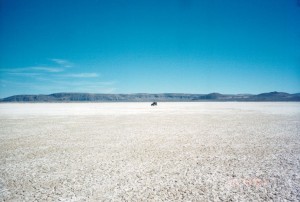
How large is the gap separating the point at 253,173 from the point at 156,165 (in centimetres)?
270

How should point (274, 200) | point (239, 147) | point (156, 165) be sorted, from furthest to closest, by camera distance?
point (239, 147)
point (156, 165)
point (274, 200)

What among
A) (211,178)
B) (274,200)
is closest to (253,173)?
(211,178)

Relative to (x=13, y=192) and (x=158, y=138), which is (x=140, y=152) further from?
(x=13, y=192)

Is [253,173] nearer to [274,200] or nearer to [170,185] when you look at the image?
[274,200]

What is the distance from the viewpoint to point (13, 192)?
5.71 meters

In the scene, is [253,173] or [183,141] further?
[183,141]

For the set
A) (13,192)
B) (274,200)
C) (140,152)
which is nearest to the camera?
(274,200)

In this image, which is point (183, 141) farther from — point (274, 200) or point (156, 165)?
point (274, 200)

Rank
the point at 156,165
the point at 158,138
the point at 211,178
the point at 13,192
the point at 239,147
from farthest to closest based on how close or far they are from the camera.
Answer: the point at 158,138
the point at 239,147
the point at 156,165
the point at 211,178
the point at 13,192

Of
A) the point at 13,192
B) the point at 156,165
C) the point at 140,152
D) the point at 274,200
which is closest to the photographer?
the point at 274,200

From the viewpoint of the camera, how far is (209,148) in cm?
1020

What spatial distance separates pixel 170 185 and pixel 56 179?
2.89 metres

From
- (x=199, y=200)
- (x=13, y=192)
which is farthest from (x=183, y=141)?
(x=13, y=192)

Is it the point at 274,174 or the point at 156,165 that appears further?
the point at 156,165
